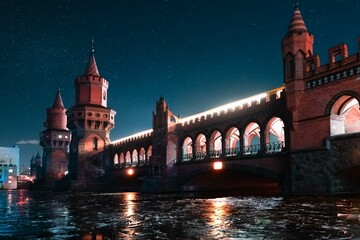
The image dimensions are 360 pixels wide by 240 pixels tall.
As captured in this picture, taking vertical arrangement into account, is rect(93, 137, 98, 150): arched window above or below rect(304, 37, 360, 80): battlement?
below

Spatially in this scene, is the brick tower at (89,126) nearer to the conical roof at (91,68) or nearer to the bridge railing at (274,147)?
the conical roof at (91,68)

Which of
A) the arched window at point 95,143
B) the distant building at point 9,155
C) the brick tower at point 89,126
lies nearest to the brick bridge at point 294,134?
the brick tower at point 89,126

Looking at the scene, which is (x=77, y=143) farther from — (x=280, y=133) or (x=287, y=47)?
(x=287, y=47)

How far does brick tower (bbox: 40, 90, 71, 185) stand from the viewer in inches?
2352

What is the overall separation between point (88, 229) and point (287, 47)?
59.2 ft

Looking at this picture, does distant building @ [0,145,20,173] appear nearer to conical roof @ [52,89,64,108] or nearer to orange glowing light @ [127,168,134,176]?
conical roof @ [52,89,64,108]

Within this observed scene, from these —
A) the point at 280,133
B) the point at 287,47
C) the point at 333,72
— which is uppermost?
the point at 287,47

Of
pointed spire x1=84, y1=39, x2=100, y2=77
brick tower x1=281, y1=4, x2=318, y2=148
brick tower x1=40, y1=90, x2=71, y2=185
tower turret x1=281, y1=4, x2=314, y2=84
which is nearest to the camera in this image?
brick tower x1=281, y1=4, x2=318, y2=148

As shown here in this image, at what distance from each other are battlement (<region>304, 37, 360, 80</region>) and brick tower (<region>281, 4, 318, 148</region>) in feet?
0.43

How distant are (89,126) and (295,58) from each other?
3201 cm

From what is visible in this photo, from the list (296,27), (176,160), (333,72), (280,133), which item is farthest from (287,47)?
(176,160)

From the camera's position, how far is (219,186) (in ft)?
115

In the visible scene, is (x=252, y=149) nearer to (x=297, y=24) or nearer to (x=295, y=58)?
(x=295, y=58)

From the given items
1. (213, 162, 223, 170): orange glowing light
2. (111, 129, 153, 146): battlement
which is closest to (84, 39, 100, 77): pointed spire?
(111, 129, 153, 146): battlement
